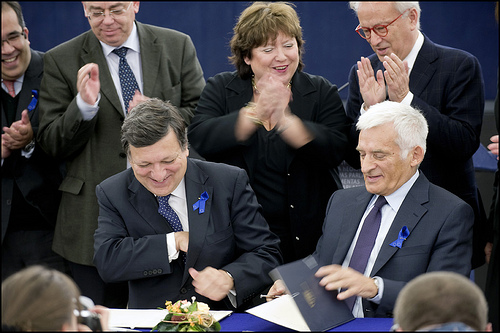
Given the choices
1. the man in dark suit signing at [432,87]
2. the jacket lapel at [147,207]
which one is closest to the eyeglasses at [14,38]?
the jacket lapel at [147,207]

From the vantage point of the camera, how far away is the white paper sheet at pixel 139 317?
222cm

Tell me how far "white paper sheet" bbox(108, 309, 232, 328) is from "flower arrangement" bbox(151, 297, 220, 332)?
0.26ft

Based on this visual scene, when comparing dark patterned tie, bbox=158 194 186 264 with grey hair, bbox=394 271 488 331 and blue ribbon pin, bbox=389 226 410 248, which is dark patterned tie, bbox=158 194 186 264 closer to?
blue ribbon pin, bbox=389 226 410 248

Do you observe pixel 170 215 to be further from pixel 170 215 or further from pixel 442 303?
pixel 442 303

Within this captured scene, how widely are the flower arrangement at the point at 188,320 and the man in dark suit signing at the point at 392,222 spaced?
0.40 meters

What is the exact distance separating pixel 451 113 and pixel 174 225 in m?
1.22

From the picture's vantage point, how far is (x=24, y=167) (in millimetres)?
3152

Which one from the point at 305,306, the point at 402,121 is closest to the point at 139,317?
the point at 305,306

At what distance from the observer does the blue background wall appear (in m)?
7.54

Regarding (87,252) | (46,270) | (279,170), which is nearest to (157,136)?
(279,170)

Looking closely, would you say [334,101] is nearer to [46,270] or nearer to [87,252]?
[87,252]

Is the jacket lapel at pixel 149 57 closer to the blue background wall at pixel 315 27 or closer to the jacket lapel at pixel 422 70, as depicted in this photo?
the jacket lapel at pixel 422 70

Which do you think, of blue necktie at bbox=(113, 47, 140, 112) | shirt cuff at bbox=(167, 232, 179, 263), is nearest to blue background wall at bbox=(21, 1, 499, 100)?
blue necktie at bbox=(113, 47, 140, 112)

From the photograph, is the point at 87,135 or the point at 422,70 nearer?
the point at 422,70
